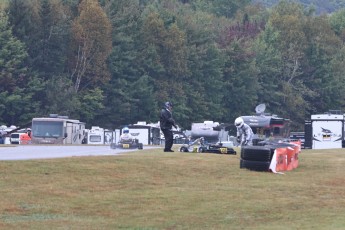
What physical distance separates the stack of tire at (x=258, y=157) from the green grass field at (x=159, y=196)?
0.43 metres

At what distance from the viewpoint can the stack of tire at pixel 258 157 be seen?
2988 centimetres

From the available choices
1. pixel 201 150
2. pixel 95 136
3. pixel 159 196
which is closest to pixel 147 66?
pixel 95 136

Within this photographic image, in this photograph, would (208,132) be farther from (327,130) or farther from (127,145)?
(127,145)

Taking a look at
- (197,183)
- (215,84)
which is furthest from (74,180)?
(215,84)

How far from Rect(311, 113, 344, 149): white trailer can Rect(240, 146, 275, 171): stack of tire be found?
1432 inches

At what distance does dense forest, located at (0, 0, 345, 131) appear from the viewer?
83.3 m

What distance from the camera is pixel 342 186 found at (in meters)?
27.6

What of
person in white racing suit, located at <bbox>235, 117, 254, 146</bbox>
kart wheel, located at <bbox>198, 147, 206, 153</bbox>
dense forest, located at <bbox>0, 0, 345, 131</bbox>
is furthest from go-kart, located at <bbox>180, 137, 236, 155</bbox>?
dense forest, located at <bbox>0, 0, 345, 131</bbox>

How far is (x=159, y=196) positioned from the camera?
23.7 meters

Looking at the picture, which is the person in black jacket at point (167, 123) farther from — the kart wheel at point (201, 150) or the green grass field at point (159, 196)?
the green grass field at point (159, 196)

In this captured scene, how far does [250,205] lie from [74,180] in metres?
4.16

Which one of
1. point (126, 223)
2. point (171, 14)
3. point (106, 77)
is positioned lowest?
point (126, 223)

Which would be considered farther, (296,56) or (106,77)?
(296,56)

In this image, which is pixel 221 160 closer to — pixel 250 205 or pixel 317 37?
pixel 250 205
